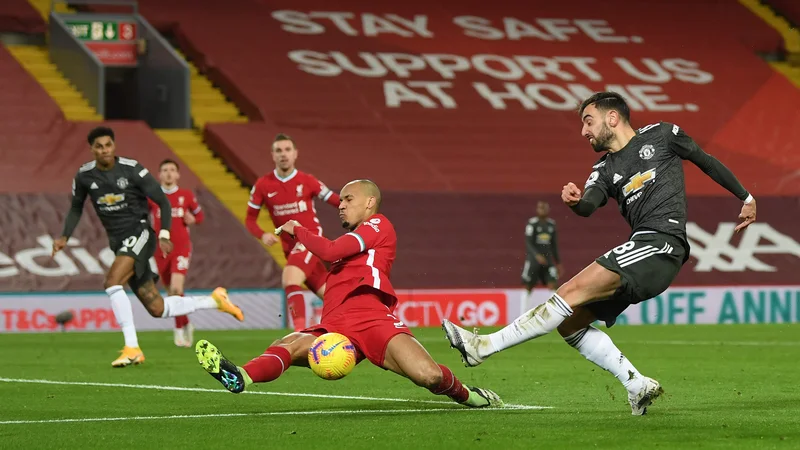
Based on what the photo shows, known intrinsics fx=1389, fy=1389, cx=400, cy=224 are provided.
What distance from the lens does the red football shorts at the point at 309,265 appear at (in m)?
14.2

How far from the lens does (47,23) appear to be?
28.3 m

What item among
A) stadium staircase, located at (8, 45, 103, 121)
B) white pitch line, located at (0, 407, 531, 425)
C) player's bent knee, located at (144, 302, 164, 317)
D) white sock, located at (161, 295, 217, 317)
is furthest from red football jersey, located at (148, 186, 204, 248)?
white pitch line, located at (0, 407, 531, 425)

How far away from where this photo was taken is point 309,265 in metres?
14.3

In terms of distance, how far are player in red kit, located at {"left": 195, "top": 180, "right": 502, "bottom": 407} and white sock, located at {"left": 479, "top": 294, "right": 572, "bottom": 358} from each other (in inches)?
17.3

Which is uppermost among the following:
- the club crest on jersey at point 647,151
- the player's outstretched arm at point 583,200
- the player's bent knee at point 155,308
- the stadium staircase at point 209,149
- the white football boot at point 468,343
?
the club crest on jersey at point 647,151

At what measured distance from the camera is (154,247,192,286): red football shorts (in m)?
17.5

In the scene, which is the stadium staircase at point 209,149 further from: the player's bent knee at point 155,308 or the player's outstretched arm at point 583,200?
Result: the player's outstretched arm at point 583,200

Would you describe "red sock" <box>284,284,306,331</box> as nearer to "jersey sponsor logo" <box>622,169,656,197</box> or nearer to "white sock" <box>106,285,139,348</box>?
"white sock" <box>106,285,139,348</box>

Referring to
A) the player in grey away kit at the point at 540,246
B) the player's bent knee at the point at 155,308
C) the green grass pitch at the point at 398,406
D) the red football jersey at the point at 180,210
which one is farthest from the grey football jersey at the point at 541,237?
the player's bent knee at the point at 155,308

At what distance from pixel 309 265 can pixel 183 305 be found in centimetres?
138

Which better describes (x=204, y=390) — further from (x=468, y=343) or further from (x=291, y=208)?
(x=291, y=208)

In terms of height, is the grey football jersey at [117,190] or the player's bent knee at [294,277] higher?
the grey football jersey at [117,190]

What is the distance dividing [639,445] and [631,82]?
2473 cm

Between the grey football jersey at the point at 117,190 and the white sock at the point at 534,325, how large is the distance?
604 cm
